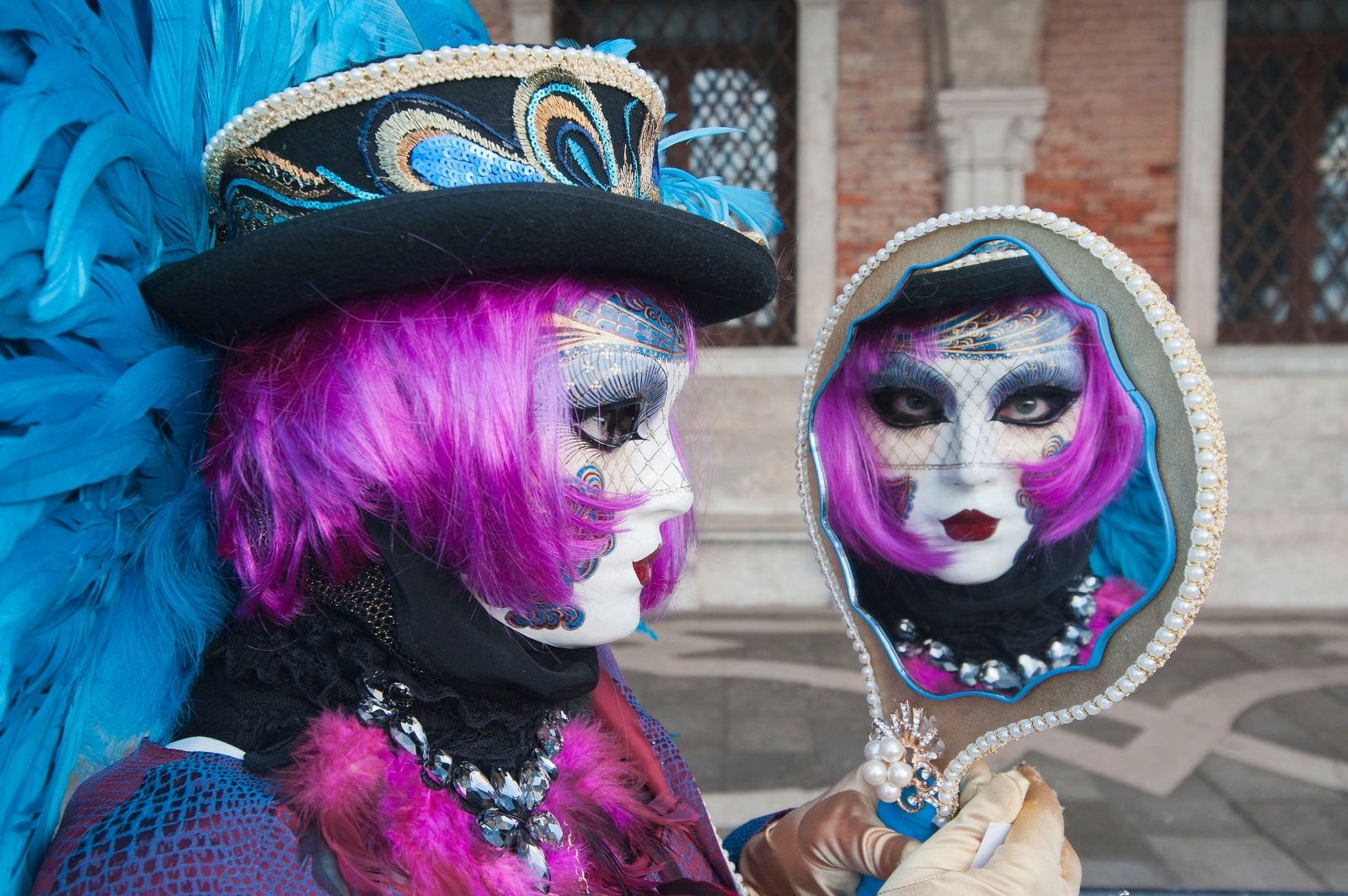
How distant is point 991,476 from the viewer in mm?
1311

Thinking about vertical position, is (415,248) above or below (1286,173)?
below

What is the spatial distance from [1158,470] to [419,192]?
1014mm

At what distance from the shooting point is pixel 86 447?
841mm

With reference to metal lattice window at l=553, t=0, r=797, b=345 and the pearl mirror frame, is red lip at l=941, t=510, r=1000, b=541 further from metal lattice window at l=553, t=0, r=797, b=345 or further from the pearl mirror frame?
metal lattice window at l=553, t=0, r=797, b=345

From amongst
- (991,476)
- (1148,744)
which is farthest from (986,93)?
(991,476)

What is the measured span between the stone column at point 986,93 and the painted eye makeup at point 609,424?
457 centimetres

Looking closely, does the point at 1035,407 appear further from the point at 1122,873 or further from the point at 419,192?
the point at 1122,873

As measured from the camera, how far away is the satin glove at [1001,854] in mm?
1100

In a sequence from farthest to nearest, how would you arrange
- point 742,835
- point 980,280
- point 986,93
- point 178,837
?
point 986,93 → point 742,835 → point 980,280 → point 178,837

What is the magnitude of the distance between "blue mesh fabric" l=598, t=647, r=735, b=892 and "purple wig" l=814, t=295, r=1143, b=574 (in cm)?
45

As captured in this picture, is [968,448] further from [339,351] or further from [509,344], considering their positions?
[339,351]

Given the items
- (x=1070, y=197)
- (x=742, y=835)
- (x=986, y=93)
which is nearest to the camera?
(x=742, y=835)

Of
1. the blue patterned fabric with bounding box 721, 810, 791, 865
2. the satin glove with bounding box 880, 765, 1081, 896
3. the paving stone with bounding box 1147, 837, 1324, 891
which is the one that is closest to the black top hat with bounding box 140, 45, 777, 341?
the satin glove with bounding box 880, 765, 1081, 896

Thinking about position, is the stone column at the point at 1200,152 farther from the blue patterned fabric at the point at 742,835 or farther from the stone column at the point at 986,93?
the blue patterned fabric at the point at 742,835
